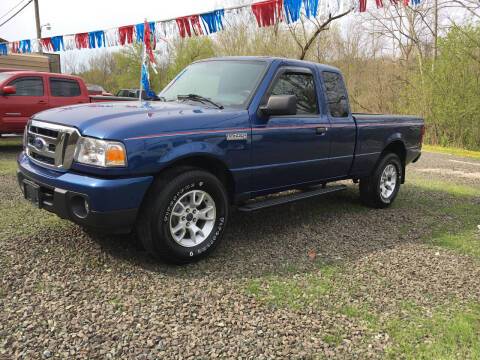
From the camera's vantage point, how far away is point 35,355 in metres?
2.21

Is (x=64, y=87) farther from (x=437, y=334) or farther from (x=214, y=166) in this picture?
(x=437, y=334)

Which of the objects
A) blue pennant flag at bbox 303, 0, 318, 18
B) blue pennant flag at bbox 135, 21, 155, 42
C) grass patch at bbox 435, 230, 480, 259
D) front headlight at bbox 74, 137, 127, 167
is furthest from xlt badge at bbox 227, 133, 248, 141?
blue pennant flag at bbox 135, 21, 155, 42

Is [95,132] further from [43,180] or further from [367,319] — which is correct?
[367,319]

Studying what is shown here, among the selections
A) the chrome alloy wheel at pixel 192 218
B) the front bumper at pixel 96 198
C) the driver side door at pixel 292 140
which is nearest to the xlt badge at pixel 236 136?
the driver side door at pixel 292 140

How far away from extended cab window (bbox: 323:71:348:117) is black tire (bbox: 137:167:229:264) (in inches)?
85.1

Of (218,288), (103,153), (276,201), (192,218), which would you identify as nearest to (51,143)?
Answer: (103,153)

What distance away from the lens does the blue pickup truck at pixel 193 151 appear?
9.86 ft

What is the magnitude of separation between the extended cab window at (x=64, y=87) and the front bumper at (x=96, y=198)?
7.77 m

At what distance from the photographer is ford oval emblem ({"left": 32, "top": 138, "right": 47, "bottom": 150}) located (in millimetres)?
3383

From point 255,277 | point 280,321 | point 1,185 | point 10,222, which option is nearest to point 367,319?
point 280,321

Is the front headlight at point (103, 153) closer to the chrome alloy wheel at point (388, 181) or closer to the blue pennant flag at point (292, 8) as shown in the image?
the chrome alloy wheel at point (388, 181)

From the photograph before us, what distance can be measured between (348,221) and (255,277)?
2.24 metres

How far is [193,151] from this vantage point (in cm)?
333

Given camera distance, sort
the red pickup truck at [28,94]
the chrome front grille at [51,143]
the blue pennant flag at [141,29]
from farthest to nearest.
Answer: the blue pennant flag at [141,29]
the red pickup truck at [28,94]
the chrome front grille at [51,143]
